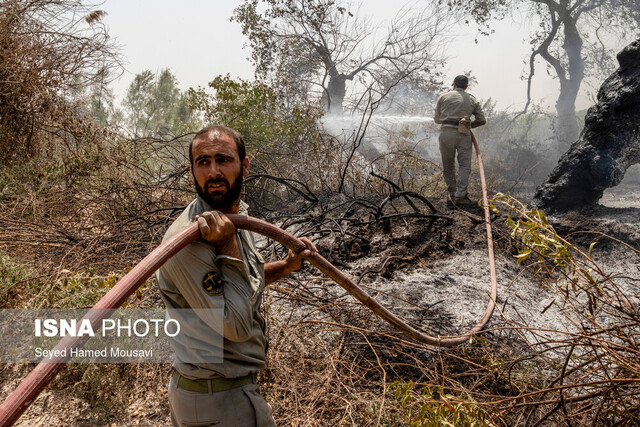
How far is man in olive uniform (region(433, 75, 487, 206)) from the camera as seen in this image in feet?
22.6

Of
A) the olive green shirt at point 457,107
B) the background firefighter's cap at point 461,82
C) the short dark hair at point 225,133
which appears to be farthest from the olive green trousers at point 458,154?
the short dark hair at point 225,133

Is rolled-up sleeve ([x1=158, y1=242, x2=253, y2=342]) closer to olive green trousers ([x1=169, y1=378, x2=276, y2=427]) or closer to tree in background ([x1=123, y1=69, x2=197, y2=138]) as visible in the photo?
olive green trousers ([x1=169, y1=378, x2=276, y2=427])

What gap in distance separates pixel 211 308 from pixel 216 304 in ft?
0.08

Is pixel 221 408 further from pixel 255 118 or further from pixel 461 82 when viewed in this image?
pixel 255 118

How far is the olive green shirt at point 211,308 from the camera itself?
1398 mm

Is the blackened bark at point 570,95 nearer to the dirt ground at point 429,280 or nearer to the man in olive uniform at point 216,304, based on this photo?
the dirt ground at point 429,280

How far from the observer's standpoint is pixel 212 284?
1397mm

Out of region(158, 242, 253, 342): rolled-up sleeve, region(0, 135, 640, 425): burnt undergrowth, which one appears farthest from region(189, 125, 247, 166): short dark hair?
region(0, 135, 640, 425): burnt undergrowth

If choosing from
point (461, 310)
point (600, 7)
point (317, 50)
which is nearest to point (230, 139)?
point (461, 310)

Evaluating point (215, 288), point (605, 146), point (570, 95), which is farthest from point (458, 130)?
point (570, 95)

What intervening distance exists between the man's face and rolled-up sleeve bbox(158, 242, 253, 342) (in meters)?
0.26

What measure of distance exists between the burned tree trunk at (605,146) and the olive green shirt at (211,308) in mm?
6459

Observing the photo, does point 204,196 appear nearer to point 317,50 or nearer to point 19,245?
point 19,245

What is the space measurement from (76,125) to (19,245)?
10.7ft
